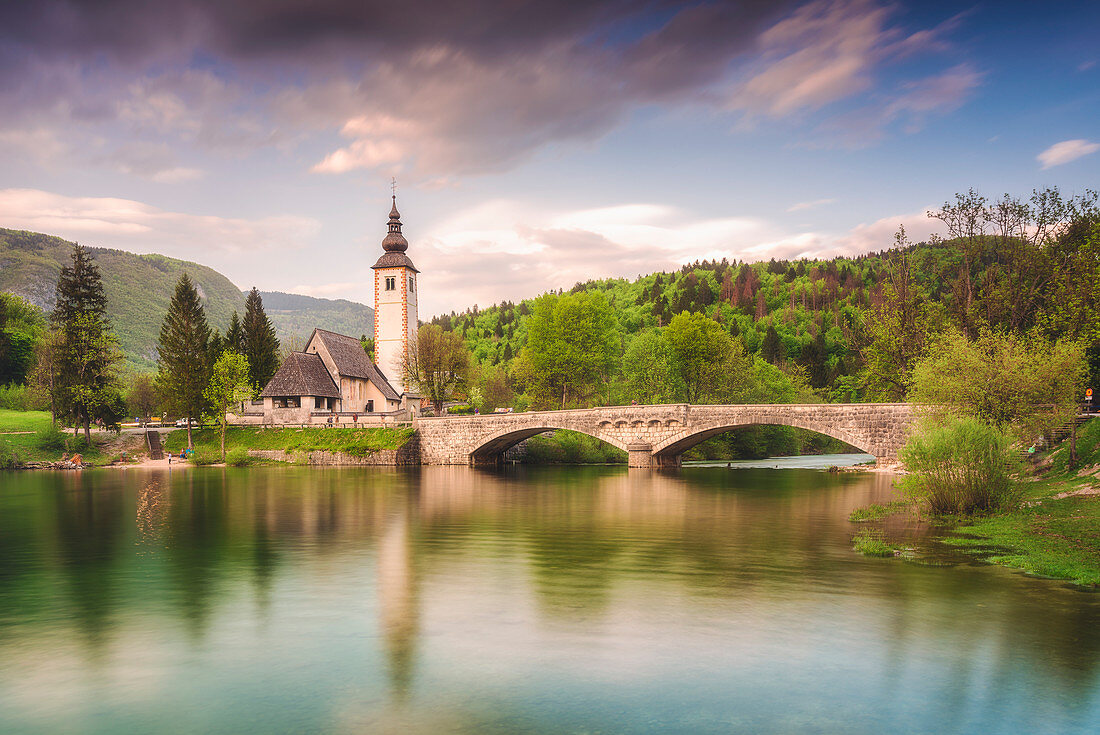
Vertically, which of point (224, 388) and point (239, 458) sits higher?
point (224, 388)

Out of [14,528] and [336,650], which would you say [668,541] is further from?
[14,528]

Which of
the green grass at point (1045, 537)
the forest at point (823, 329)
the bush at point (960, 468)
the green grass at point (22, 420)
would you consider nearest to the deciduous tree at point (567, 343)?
the forest at point (823, 329)

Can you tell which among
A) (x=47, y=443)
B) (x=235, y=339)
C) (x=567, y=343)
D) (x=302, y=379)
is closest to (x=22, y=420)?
(x=47, y=443)

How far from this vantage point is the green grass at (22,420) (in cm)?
6977

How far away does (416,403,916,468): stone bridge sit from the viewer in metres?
49.8

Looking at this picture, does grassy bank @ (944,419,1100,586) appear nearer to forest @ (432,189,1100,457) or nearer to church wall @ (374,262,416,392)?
forest @ (432,189,1100,457)

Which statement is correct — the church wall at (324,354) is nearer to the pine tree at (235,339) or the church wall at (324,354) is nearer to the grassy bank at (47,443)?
the pine tree at (235,339)

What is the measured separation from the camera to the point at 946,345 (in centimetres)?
4512

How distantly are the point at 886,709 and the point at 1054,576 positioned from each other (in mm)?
10420

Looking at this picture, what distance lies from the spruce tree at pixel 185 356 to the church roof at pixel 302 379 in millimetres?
6512

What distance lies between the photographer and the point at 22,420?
73.2 metres

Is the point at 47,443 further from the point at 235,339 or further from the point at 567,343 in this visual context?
the point at 567,343

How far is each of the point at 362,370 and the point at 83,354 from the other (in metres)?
27.1

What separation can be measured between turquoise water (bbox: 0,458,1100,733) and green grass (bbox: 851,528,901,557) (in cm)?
48
